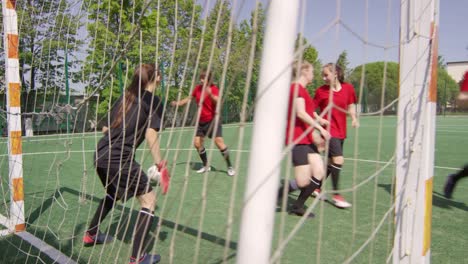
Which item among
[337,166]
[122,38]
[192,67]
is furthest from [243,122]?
[337,166]

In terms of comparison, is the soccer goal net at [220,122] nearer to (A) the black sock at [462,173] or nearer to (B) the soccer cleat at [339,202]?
(B) the soccer cleat at [339,202]

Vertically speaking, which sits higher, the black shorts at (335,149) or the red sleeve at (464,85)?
the red sleeve at (464,85)

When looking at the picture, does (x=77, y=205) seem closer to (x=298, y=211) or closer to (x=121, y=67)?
(x=121, y=67)

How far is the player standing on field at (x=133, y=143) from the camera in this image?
9.36 ft

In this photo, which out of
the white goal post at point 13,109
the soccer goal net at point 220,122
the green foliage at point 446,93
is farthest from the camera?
the green foliage at point 446,93

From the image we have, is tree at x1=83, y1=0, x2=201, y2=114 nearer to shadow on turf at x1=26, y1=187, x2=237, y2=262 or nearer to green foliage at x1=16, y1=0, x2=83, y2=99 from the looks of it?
green foliage at x1=16, y1=0, x2=83, y2=99

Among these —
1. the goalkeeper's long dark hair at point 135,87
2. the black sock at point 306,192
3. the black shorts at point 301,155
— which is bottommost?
the black sock at point 306,192

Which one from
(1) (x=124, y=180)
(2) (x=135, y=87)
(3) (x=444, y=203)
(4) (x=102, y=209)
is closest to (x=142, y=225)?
(1) (x=124, y=180)

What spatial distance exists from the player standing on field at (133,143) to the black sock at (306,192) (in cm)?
169

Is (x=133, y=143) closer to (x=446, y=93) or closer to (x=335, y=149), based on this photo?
(x=335, y=149)

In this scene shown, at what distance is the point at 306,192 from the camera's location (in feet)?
13.9

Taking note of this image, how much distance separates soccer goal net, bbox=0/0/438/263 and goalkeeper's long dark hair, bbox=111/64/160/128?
9 centimetres

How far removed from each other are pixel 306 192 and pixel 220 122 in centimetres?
122

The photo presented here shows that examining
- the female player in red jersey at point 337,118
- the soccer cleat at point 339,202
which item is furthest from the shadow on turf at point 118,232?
the female player in red jersey at point 337,118
